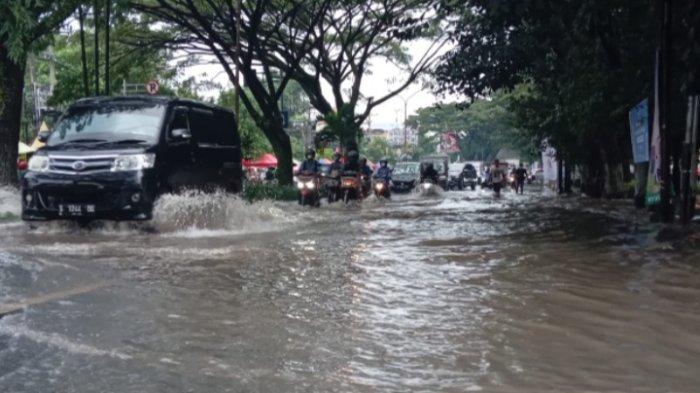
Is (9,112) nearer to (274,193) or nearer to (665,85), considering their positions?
(274,193)

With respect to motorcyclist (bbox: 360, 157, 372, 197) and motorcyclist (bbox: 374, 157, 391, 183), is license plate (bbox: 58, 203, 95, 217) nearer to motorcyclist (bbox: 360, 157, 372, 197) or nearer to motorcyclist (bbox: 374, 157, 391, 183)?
motorcyclist (bbox: 360, 157, 372, 197)

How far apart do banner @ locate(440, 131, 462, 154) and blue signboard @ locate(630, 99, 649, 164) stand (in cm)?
7066

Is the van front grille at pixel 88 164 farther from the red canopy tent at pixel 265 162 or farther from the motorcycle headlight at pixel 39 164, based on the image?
the red canopy tent at pixel 265 162

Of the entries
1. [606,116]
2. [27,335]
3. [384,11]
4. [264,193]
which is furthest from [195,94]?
[27,335]

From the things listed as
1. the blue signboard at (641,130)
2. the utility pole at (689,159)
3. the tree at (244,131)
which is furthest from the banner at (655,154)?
the tree at (244,131)

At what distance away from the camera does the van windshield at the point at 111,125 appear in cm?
1043

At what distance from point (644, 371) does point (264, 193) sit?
744 inches

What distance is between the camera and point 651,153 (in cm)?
1191

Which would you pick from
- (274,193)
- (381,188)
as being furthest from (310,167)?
(381,188)

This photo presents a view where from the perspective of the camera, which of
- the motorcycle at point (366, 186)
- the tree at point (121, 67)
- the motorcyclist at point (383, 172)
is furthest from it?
the motorcyclist at point (383, 172)

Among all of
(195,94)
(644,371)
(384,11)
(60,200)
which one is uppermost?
(384,11)

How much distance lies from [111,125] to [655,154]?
313 inches

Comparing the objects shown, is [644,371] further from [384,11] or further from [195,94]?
[195,94]

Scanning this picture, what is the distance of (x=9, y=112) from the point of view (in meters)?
16.4
